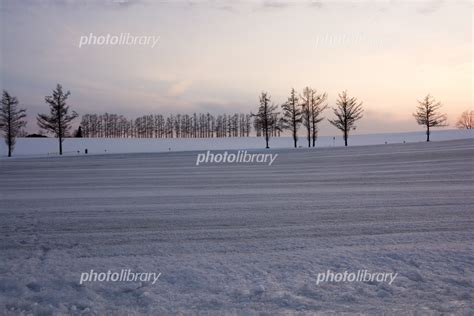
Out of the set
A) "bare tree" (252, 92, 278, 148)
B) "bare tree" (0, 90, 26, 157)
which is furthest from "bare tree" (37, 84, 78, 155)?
"bare tree" (252, 92, 278, 148)

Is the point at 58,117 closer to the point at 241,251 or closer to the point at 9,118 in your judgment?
the point at 9,118

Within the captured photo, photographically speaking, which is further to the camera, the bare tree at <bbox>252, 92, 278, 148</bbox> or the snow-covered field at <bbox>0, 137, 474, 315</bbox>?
the bare tree at <bbox>252, 92, 278, 148</bbox>

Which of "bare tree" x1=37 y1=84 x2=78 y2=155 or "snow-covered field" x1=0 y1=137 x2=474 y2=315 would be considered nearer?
"snow-covered field" x1=0 y1=137 x2=474 y2=315

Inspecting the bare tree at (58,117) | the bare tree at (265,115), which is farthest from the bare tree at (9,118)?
the bare tree at (265,115)

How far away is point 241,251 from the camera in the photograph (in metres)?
4.80

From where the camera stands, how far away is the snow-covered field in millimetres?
3484

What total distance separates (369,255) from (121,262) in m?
3.52

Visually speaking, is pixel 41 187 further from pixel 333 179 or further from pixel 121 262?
pixel 333 179

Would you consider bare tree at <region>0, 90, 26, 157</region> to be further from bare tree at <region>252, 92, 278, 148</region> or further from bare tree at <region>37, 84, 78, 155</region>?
bare tree at <region>252, 92, 278, 148</region>

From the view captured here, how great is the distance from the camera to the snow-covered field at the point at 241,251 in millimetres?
3484

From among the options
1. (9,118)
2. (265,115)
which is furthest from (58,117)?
(265,115)

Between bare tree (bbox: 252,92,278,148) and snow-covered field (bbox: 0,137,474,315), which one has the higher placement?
bare tree (bbox: 252,92,278,148)

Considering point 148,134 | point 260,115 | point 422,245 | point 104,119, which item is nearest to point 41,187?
point 422,245

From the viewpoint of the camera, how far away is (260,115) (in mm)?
54562
